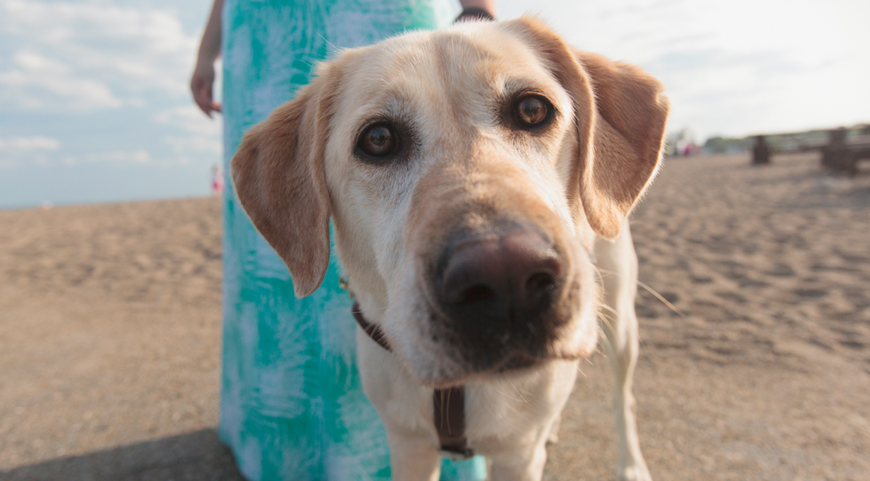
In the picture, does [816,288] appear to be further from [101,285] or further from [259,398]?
[101,285]

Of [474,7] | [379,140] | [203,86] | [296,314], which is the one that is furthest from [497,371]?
[203,86]

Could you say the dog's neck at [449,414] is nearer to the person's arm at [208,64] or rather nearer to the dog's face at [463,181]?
the dog's face at [463,181]

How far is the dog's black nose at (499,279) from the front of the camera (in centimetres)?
94

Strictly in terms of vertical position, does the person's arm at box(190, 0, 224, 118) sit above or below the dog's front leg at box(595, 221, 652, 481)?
Result: above

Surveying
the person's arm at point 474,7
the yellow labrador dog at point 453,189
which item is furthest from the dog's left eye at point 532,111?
the person's arm at point 474,7

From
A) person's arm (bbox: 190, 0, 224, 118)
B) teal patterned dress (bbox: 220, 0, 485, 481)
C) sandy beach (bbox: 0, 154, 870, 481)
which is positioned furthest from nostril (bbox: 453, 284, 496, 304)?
person's arm (bbox: 190, 0, 224, 118)

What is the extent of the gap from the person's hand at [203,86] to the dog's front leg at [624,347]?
2547mm

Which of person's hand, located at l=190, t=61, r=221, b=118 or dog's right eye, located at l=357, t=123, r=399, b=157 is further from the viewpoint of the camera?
person's hand, located at l=190, t=61, r=221, b=118

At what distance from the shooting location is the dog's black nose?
938mm

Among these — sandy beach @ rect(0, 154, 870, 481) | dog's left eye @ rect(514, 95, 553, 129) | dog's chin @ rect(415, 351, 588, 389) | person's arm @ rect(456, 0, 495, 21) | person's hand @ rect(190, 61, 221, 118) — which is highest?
person's arm @ rect(456, 0, 495, 21)

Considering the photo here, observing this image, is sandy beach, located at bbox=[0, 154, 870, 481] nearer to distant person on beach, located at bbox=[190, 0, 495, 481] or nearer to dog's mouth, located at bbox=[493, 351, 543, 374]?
distant person on beach, located at bbox=[190, 0, 495, 481]

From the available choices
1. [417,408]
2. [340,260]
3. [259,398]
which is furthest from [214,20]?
[417,408]

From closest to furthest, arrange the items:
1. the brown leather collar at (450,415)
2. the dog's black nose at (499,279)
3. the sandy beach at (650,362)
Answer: the dog's black nose at (499,279)
the brown leather collar at (450,415)
the sandy beach at (650,362)

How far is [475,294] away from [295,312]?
1424 millimetres
